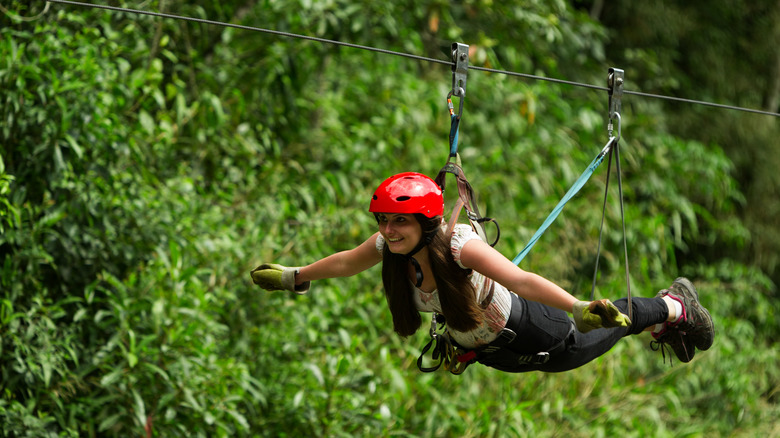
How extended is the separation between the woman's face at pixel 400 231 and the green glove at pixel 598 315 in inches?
21.3

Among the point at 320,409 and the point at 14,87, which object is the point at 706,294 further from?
the point at 14,87

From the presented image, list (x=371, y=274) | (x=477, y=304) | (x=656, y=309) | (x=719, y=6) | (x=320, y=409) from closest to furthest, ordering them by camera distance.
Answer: (x=477, y=304), (x=656, y=309), (x=320, y=409), (x=371, y=274), (x=719, y=6)

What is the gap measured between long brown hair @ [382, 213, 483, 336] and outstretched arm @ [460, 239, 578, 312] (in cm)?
7

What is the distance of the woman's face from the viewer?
2639mm

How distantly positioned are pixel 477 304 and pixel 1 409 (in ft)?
7.90

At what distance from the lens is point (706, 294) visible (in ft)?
23.6

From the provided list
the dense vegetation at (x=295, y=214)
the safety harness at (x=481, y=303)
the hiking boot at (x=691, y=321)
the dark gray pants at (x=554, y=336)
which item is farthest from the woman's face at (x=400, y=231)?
the dense vegetation at (x=295, y=214)

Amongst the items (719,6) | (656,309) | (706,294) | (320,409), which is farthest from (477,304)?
(719,6)

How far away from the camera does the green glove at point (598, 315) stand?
233 centimetres

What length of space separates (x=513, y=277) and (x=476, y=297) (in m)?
0.31

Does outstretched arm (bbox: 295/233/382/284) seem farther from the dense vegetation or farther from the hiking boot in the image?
the dense vegetation

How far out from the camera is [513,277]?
2.46 m

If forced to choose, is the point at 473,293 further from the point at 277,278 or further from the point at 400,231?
the point at 277,278

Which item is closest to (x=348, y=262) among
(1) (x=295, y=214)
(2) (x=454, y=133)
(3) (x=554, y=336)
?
(2) (x=454, y=133)
